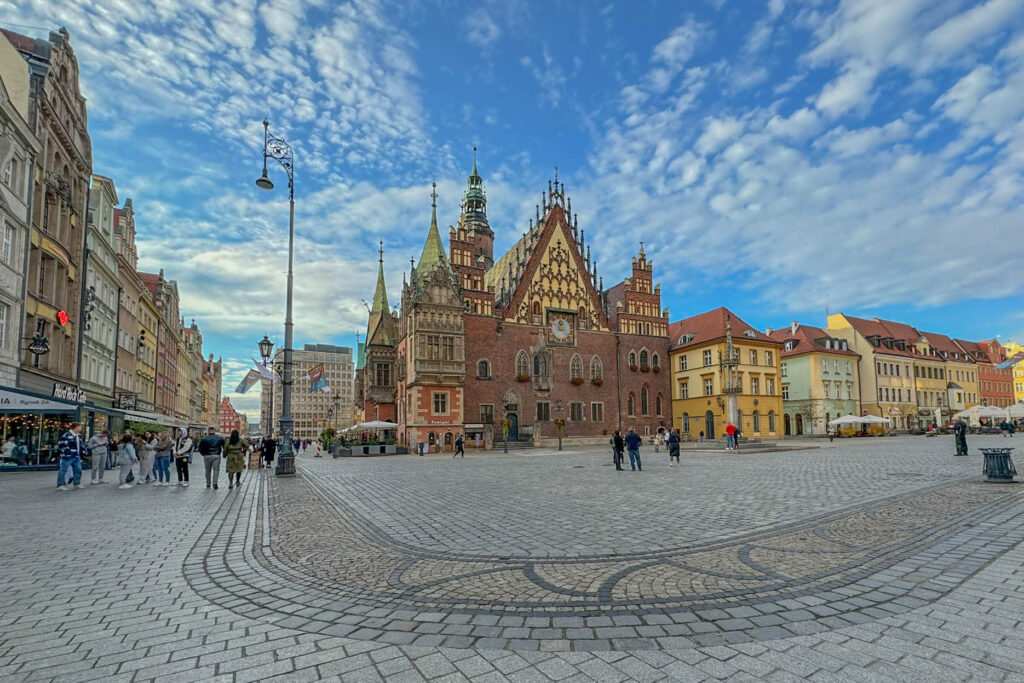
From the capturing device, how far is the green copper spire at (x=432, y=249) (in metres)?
48.6

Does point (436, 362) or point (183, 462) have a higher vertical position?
point (436, 362)

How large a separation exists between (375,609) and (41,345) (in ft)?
85.2

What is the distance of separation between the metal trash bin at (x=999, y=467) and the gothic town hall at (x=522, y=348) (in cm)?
3063

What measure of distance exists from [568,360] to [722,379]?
46.5 ft

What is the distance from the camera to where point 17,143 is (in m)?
22.3

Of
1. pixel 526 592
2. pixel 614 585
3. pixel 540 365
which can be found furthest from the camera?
pixel 540 365

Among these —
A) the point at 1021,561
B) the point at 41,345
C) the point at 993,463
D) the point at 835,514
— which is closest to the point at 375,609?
the point at 1021,561

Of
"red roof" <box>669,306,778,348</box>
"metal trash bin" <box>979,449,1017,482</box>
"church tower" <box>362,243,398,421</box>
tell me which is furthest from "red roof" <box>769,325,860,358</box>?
"metal trash bin" <box>979,449,1017,482</box>

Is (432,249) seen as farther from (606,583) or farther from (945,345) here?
(945,345)

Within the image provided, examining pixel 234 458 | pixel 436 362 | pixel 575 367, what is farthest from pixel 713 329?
pixel 234 458

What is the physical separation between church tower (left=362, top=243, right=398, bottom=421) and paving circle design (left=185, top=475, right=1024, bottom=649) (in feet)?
150

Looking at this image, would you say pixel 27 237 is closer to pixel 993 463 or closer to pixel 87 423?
pixel 87 423

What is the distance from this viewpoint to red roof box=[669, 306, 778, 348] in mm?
51312

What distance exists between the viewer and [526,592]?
539 cm
